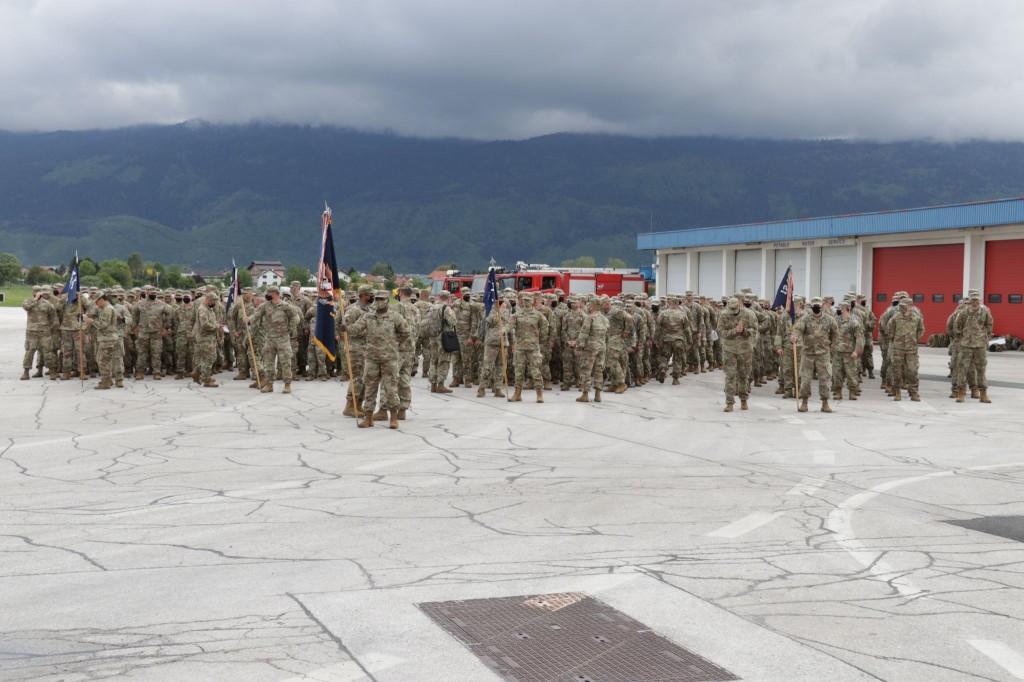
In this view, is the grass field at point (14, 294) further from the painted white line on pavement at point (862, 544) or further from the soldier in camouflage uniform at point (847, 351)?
the painted white line on pavement at point (862, 544)

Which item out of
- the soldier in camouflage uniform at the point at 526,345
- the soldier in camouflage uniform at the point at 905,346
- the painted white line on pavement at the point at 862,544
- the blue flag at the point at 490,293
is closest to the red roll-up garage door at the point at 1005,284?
the soldier in camouflage uniform at the point at 905,346

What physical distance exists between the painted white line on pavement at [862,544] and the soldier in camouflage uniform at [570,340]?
973 cm

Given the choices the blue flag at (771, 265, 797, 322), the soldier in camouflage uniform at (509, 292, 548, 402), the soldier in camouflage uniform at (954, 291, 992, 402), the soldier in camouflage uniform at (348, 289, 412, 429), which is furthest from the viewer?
the blue flag at (771, 265, 797, 322)

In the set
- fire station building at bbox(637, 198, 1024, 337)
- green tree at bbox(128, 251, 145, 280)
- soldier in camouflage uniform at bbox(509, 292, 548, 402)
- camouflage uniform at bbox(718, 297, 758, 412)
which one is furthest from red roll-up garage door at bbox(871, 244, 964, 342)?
green tree at bbox(128, 251, 145, 280)

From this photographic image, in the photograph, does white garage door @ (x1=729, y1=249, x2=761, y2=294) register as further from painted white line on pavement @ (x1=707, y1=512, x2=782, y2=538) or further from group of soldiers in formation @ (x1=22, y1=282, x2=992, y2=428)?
painted white line on pavement @ (x1=707, y1=512, x2=782, y2=538)

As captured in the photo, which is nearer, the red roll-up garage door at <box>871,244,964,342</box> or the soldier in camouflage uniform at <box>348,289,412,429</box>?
the soldier in camouflage uniform at <box>348,289,412,429</box>

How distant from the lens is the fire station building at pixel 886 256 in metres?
36.8

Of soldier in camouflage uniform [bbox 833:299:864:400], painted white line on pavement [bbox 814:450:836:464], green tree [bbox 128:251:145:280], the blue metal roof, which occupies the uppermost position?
green tree [bbox 128:251:145:280]

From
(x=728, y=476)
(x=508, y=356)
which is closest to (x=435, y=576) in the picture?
(x=728, y=476)

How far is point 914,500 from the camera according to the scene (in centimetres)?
952

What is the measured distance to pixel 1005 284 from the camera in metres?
36.8

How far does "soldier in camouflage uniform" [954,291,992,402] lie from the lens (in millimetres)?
18828

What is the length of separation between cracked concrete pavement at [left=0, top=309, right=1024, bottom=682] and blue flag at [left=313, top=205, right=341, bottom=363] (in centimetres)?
273

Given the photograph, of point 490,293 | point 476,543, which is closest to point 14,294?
point 490,293
